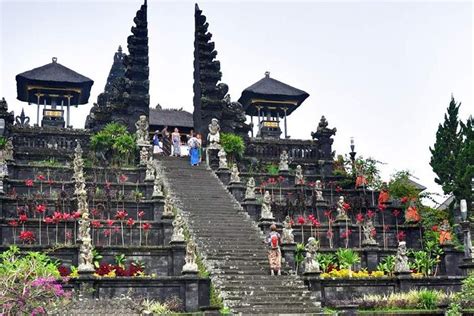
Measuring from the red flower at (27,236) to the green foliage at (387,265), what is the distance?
34.4 feet

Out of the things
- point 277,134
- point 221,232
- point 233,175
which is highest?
point 277,134

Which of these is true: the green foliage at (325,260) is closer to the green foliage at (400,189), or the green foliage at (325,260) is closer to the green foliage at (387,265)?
the green foliage at (387,265)

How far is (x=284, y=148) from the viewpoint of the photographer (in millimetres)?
35031

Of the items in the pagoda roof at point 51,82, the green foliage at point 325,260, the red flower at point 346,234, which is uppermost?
the pagoda roof at point 51,82

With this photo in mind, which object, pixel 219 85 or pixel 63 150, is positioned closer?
pixel 63 150

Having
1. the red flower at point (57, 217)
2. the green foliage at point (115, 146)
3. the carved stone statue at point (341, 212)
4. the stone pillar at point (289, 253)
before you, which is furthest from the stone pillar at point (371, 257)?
the green foliage at point (115, 146)

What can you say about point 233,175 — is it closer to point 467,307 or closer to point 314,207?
point 314,207

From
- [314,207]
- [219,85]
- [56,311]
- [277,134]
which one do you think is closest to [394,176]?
[314,207]

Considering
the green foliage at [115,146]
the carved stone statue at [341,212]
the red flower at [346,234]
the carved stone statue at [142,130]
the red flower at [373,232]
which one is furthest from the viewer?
the carved stone statue at [142,130]

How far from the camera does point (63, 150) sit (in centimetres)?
3189

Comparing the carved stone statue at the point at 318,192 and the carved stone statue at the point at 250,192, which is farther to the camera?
the carved stone statue at the point at 318,192

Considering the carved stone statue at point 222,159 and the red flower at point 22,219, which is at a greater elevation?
the carved stone statue at point 222,159

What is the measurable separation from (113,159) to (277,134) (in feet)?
47.3

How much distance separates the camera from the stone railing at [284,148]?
34469 millimetres
